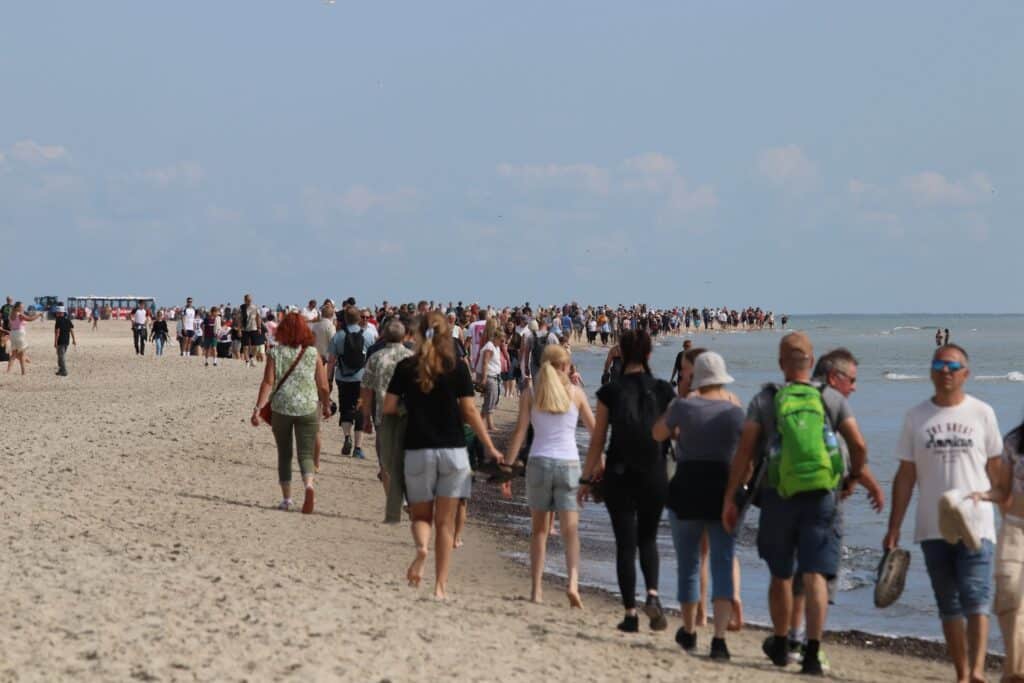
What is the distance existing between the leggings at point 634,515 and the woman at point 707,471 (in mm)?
500

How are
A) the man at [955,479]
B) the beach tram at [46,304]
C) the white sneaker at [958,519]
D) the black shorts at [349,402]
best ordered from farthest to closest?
the beach tram at [46,304] → the black shorts at [349,402] → the man at [955,479] → the white sneaker at [958,519]

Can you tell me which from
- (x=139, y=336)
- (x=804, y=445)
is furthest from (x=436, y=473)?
(x=139, y=336)

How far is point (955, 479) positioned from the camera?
6.57 metres

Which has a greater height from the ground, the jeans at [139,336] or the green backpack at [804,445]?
the green backpack at [804,445]

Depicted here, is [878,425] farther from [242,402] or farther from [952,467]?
[952,467]

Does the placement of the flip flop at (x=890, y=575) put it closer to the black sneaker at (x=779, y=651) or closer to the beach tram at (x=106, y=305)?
the black sneaker at (x=779, y=651)

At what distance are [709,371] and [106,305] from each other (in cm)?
10670

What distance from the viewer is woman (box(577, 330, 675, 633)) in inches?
315

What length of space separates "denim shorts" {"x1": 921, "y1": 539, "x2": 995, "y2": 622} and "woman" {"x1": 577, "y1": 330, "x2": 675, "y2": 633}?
178cm

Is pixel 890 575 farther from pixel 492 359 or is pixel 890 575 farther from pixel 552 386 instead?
pixel 492 359

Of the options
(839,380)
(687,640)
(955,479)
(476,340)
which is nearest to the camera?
(955,479)

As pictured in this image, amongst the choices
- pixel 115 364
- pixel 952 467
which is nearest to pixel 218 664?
pixel 952 467

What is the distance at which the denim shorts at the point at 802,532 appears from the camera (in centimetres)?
684

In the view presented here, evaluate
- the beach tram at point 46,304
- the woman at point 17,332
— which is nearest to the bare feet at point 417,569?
the woman at point 17,332
